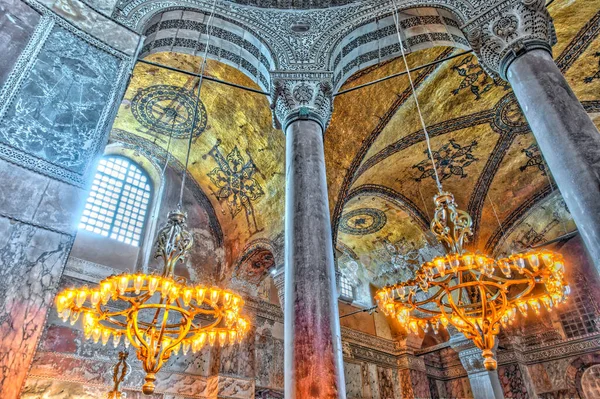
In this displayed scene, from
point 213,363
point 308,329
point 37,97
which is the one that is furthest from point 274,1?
point 213,363

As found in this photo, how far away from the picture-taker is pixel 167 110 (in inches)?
340

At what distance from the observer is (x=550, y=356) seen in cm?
1084

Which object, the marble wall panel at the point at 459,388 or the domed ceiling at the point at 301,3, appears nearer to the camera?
the domed ceiling at the point at 301,3

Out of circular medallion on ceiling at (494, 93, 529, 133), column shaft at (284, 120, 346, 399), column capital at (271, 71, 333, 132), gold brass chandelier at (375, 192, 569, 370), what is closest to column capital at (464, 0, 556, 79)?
gold brass chandelier at (375, 192, 569, 370)

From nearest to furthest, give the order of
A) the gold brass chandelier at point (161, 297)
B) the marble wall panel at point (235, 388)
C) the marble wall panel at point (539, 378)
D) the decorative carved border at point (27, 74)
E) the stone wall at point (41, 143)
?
the stone wall at point (41, 143) → the decorative carved border at point (27, 74) → the gold brass chandelier at point (161, 297) → the marble wall panel at point (235, 388) → the marble wall panel at point (539, 378)

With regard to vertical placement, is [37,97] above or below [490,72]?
below

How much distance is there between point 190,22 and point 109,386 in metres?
5.97

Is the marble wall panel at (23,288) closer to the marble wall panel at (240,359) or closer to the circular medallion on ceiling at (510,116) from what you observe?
the marble wall panel at (240,359)

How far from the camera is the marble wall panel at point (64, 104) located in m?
3.98

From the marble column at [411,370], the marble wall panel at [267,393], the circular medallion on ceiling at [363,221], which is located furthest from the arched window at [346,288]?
the marble wall panel at [267,393]

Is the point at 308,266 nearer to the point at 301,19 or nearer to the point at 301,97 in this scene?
the point at 301,97

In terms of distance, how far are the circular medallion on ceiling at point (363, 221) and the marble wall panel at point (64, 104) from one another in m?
7.57

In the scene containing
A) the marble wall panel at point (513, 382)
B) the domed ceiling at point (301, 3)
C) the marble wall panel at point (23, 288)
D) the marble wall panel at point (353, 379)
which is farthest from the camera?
the marble wall panel at point (513, 382)

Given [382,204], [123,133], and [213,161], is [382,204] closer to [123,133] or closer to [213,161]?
[213,161]
